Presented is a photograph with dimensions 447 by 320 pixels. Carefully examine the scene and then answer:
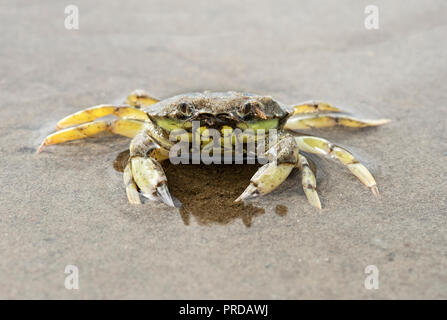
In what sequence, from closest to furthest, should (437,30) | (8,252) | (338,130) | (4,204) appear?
(8,252)
(4,204)
(338,130)
(437,30)

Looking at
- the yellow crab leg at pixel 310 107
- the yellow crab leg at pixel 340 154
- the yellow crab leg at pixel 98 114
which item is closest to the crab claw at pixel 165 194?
the yellow crab leg at pixel 98 114

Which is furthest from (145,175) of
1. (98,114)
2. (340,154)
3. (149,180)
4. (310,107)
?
(310,107)

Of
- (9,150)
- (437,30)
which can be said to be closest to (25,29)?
(9,150)

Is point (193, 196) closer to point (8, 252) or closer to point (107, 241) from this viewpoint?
point (107, 241)

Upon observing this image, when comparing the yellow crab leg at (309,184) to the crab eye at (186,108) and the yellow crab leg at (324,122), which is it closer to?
the yellow crab leg at (324,122)

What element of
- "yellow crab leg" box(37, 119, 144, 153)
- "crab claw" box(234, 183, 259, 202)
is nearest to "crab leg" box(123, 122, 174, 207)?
"yellow crab leg" box(37, 119, 144, 153)

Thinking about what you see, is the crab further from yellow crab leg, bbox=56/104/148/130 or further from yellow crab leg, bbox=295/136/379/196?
yellow crab leg, bbox=56/104/148/130
